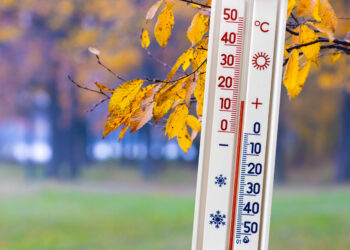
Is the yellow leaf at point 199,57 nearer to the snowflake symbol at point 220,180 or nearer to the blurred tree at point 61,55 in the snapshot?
the snowflake symbol at point 220,180

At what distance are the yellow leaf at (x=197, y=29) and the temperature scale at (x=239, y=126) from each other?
0.08m

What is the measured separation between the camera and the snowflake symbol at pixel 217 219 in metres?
0.90

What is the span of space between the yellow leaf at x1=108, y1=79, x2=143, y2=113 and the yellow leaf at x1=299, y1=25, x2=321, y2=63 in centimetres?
30

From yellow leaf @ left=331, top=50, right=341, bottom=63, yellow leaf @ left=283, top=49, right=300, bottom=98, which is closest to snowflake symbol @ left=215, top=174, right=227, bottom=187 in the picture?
yellow leaf @ left=283, top=49, right=300, bottom=98

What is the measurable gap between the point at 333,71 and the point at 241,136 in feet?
6.25

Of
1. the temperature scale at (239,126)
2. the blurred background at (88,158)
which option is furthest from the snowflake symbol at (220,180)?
the blurred background at (88,158)

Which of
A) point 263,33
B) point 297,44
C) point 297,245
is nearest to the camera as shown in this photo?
point 263,33

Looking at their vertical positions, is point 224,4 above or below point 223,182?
above

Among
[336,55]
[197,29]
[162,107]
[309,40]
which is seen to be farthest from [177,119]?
[336,55]

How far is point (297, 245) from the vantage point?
252 cm

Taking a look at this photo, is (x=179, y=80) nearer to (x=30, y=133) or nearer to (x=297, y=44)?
(x=297, y=44)

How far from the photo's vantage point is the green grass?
2.53 meters

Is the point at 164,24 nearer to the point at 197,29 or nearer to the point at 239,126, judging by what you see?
the point at 197,29

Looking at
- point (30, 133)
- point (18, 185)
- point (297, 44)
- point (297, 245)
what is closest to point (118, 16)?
point (30, 133)
